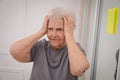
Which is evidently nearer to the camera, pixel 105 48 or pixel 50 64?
pixel 50 64

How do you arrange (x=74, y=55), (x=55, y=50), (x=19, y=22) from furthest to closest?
1. (x=19, y=22)
2. (x=55, y=50)
3. (x=74, y=55)

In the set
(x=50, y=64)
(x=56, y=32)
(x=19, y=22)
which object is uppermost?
(x=19, y=22)

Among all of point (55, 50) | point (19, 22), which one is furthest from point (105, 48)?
point (19, 22)

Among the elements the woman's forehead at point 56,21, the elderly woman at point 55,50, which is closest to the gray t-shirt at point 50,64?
the elderly woman at point 55,50

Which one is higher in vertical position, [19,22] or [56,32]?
[19,22]

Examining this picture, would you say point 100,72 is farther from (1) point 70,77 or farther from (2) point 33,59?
(2) point 33,59

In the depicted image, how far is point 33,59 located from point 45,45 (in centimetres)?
12

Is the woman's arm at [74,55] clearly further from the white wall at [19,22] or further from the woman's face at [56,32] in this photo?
the white wall at [19,22]

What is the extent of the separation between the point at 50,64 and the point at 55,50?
3.9 inches

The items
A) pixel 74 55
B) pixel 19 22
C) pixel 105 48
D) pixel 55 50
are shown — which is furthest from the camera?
pixel 19 22

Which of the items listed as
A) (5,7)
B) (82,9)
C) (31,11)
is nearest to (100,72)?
(82,9)

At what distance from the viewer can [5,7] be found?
2756mm

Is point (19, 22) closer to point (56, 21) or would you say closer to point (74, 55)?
point (56, 21)

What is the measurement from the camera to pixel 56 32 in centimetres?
114
